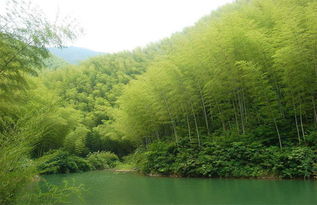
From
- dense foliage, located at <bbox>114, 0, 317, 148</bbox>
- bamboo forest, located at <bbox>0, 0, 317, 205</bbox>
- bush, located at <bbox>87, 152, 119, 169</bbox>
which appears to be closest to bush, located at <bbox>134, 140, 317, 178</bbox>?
bamboo forest, located at <bbox>0, 0, 317, 205</bbox>

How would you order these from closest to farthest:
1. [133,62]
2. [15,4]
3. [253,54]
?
[15,4] < [253,54] < [133,62]

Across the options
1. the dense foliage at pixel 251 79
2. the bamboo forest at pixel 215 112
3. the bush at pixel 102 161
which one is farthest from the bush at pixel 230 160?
the bush at pixel 102 161

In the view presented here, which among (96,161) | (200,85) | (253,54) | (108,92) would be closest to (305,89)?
(253,54)

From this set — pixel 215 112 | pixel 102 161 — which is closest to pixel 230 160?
pixel 215 112

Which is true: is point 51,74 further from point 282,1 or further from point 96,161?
point 282,1

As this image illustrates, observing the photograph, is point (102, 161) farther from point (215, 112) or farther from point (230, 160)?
point (230, 160)

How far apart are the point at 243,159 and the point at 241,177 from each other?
0.65m

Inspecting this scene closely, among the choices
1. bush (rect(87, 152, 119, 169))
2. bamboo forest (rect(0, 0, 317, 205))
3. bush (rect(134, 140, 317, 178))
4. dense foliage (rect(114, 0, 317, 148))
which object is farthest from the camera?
bush (rect(87, 152, 119, 169))

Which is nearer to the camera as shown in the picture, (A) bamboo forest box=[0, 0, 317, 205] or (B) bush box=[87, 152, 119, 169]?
(A) bamboo forest box=[0, 0, 317, 205]

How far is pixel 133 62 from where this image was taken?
3647cm

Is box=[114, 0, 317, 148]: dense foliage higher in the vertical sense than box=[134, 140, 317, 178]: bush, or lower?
higher

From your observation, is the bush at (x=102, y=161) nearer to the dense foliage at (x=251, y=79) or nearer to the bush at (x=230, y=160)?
the dense foliage at (x=251, y=79)

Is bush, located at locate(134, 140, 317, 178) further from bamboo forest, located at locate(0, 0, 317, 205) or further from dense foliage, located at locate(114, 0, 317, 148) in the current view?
dense foliage, located at locate(114, 0, 317, 148)

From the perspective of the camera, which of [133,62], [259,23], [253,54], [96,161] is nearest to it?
[253,54]
